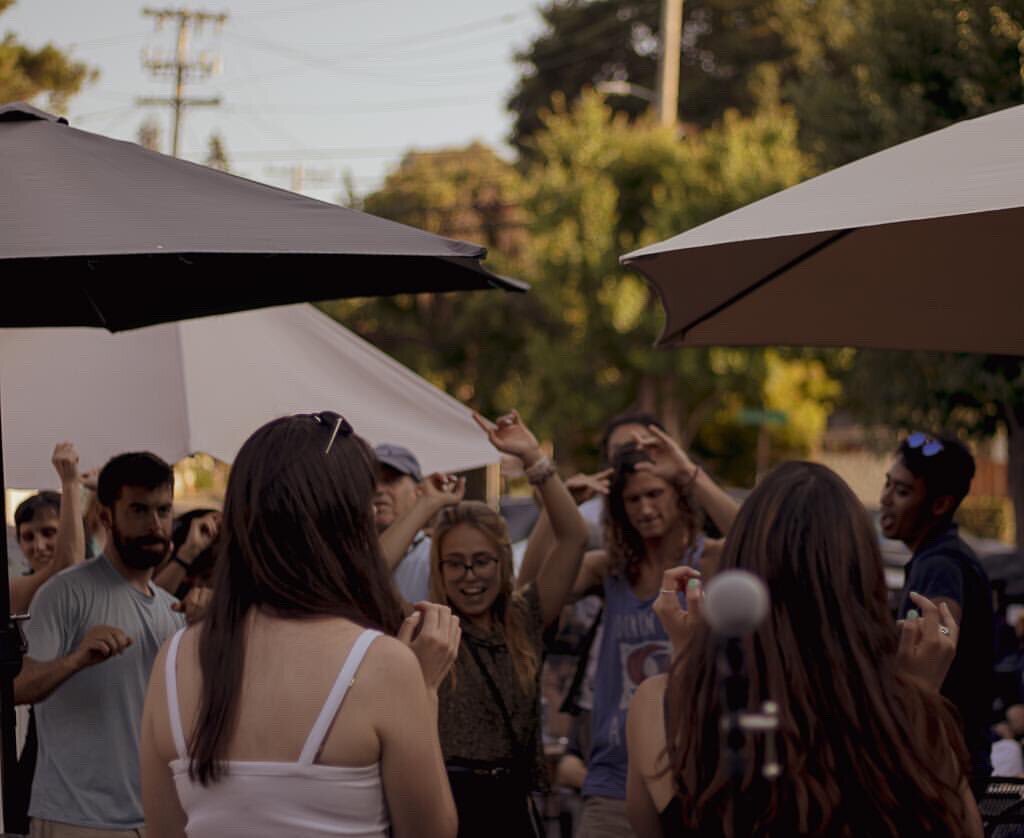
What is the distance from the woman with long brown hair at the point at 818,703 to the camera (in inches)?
96.0

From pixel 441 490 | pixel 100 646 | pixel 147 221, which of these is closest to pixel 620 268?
pixel 441 490

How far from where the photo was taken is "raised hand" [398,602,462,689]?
2.80 meters

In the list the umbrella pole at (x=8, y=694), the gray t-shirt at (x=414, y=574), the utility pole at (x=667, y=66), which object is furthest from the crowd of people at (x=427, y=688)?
the utility pole at (x=667, y=66)

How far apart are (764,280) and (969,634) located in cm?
141

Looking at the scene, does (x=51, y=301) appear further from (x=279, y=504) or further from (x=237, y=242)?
(x=279, y=504)

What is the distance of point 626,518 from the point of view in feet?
16.4

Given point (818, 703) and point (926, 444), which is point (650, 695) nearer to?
point (818, 703)

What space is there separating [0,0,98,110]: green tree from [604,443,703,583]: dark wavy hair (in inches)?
947

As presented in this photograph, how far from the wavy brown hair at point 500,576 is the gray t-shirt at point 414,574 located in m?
0.61

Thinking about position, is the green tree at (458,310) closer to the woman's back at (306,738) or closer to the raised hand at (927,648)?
the raised hand at (927,648)

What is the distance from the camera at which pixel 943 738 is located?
2.56 meters

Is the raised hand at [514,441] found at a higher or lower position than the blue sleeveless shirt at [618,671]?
higher

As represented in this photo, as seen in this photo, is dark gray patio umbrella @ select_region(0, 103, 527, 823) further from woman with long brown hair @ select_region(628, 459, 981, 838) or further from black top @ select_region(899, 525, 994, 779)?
black top @ select_region(899, 525, 994, 779)

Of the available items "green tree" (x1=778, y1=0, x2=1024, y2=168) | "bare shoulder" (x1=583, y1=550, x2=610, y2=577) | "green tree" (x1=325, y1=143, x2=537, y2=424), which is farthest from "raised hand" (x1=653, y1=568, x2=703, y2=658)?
"green tree" (x1=325, y1=143, x2=537, y2=424)
